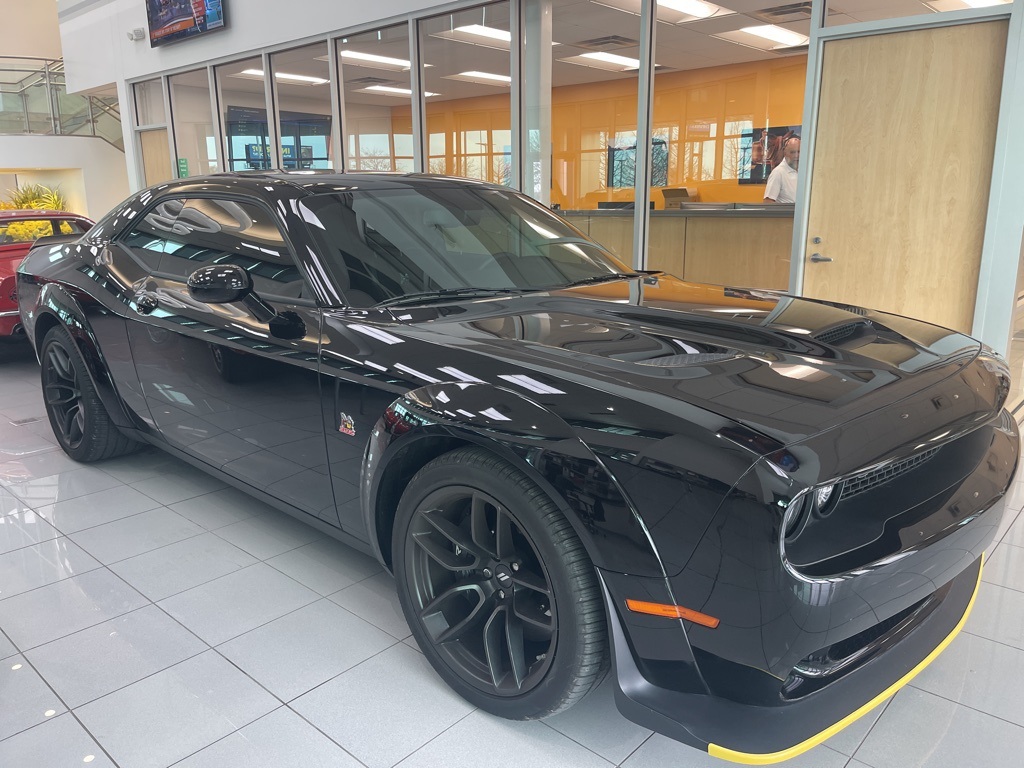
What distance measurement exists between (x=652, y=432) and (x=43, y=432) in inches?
163

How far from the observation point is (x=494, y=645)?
1.79m

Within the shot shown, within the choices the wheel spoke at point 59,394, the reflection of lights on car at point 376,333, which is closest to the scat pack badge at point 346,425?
the reflection of lights on car at point 376,333

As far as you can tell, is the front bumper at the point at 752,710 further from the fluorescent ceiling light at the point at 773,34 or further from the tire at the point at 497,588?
the fluorescent ceiling light at the point at 773,34

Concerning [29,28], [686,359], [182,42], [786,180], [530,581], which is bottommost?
[530,581]

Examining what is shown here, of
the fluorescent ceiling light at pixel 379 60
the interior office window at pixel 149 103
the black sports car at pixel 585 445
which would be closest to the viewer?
the black sports car at pixel 585 445

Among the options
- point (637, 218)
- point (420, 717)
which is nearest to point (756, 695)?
point (420, 717)

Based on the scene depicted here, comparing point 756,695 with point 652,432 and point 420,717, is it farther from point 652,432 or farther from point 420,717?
point 420,717

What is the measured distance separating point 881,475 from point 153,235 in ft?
9.20

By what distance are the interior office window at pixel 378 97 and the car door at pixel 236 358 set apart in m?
4.93

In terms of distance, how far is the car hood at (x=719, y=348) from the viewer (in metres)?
1.50

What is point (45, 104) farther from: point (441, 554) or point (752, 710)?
point (752, 710)

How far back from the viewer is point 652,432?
1.43 m

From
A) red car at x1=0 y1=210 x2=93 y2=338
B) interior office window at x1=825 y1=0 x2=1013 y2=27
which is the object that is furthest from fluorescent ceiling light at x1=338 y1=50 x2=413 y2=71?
interior office window at x1=825 y1=0 x2=1013 y2=27

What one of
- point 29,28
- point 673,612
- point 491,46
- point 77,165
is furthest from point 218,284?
point 29,28
